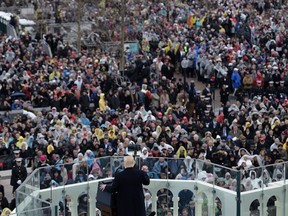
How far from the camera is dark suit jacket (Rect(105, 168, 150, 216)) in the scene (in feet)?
59.3

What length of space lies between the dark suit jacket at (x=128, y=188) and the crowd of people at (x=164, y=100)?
5705mm

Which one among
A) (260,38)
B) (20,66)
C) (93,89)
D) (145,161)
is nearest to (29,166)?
(145,161)

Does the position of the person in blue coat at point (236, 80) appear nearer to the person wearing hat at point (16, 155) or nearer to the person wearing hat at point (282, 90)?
the person wearing hat at point (282, 90)

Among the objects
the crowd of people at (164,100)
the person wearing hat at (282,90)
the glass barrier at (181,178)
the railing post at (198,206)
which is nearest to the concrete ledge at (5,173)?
the crowd of people at (164,100)

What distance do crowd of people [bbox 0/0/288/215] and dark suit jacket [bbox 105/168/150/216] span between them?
5705 mm

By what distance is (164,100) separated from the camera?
39000mm

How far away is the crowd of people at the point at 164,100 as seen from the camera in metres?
28.1

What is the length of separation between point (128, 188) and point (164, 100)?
20991mm

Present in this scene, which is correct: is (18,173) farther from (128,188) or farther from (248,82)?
(248,82)

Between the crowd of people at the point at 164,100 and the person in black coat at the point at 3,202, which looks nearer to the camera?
the person in black coat at the point at 3,202

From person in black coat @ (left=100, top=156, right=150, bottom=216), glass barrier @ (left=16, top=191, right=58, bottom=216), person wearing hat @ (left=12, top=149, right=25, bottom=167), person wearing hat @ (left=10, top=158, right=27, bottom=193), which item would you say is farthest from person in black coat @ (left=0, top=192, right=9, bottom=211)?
person in black coat @ (left=100, top=156, right=150, bottom=216)

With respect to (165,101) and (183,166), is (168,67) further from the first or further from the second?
(183,166)

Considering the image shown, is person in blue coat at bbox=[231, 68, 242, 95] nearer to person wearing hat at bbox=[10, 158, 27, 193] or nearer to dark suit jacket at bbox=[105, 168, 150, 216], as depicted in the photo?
person wearing hat at bbox=[10, 158, 27, 193]

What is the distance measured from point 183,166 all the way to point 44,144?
24.3 ft
